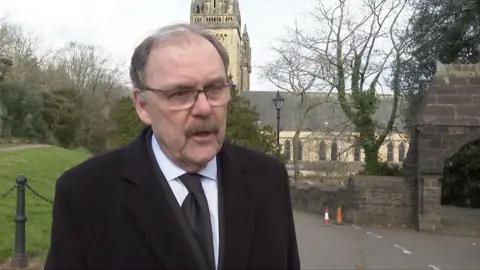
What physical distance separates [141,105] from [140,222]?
1.39 ft

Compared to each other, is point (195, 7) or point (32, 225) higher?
point (195, 7)

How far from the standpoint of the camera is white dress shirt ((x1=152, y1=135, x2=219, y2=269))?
1.91 meters

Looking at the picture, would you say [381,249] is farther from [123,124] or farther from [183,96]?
[123,124]

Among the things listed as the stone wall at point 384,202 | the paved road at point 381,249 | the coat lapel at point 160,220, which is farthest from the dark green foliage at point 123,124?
the coat lapel at point 160,220

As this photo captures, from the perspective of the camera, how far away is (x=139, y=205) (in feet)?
6.03

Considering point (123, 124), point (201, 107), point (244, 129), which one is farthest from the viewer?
point (123, 124)

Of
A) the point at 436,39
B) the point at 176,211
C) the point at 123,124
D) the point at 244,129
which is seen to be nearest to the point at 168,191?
the point at 176,211

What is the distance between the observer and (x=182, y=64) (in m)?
1.82

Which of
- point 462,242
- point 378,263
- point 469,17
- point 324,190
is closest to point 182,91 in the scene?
point 378,263

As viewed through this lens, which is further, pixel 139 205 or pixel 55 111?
pixel 55 111

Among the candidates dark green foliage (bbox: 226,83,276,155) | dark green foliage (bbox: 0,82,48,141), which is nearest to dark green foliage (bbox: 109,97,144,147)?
dark green foliage (bbox: 0,82,48,141)

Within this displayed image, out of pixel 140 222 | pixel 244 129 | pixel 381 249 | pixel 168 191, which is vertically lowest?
pixel 381 249

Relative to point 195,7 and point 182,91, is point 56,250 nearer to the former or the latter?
point 182,91

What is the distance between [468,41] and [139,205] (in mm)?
20273
